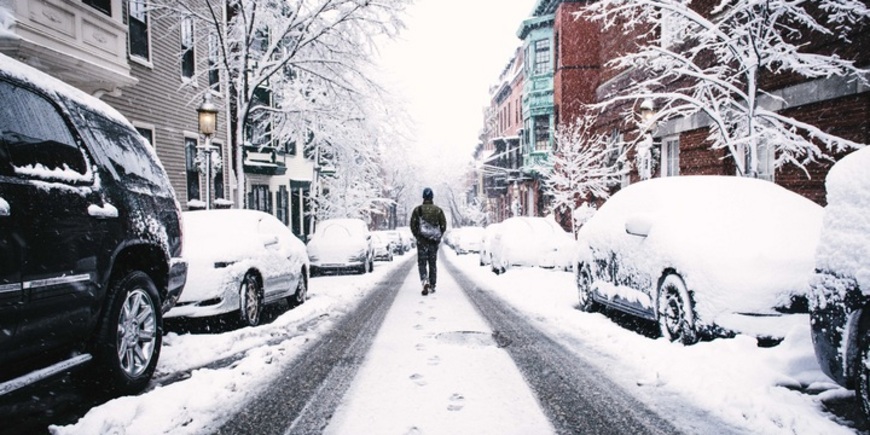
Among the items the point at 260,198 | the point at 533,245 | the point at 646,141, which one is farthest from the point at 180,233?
the point at 260,198

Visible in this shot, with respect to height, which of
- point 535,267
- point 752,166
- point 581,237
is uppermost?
point 752,166

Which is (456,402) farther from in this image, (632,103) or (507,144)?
(507,144)

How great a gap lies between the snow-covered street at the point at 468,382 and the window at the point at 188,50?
12.7 meters

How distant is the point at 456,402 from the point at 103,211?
8.94 feet

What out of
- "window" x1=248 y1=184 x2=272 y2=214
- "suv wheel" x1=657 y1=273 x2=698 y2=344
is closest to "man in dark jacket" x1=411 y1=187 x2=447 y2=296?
"suv wheel" x1=657 y1=273 x2=698 y2=344

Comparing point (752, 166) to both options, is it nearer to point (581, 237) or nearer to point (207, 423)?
point (581, 237)

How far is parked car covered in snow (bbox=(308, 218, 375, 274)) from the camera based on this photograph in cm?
1591

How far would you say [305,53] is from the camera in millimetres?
15938

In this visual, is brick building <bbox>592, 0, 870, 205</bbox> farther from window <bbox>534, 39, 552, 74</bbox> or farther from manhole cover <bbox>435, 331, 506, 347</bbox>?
window <bbox>534, 39, 552, 74</bbox>

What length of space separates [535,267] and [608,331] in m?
7.41

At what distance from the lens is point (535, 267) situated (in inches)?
546

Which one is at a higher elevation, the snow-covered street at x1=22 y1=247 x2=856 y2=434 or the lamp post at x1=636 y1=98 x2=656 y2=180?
the lamp post at x1=636 y1=98 x2=656 y2=180

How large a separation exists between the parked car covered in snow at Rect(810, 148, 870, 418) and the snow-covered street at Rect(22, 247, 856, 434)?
0.36 meters

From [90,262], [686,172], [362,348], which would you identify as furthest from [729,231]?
[686,172]
